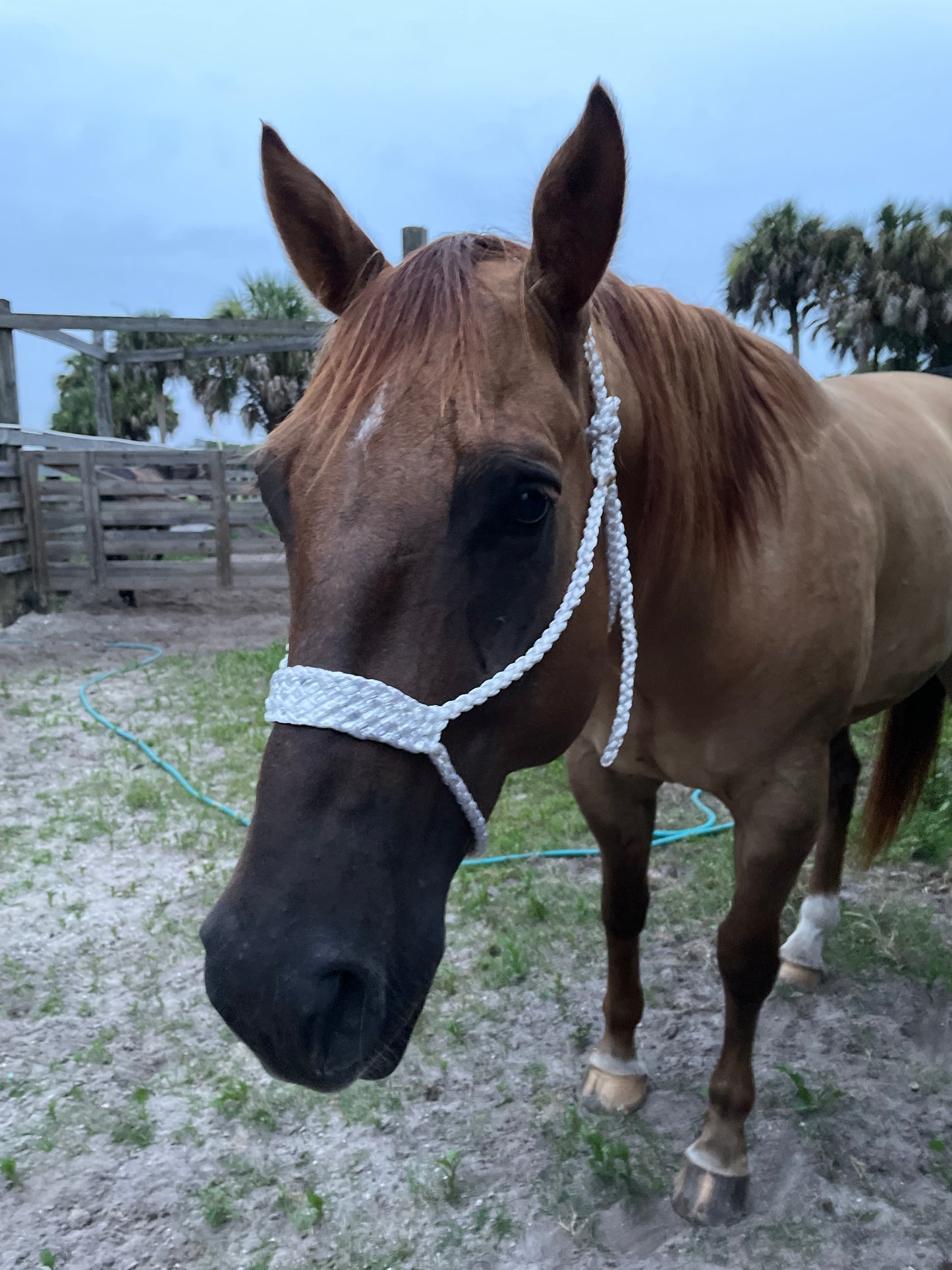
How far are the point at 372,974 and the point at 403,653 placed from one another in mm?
394

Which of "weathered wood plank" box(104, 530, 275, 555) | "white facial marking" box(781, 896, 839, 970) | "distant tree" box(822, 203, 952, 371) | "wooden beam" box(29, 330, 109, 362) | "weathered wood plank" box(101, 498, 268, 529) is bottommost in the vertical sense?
"white facial marking" box(781, 896, 839, 970)

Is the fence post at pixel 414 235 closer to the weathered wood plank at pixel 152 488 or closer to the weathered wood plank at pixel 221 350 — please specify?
the weathered wood plank at pixel 221 350

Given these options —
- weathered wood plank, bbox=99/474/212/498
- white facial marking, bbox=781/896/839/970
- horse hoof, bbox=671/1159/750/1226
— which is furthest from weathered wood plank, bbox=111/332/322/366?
horse hoof, bbox=671/1159/750/1226

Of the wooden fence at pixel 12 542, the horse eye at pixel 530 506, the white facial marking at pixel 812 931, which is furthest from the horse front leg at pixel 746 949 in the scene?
the wooden fence at pixel 12 542

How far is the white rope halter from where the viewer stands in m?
1.05

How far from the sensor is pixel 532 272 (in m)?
1.28

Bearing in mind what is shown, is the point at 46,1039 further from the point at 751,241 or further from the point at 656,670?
the point at 751,241

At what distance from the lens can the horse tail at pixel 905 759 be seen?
10.1 ft

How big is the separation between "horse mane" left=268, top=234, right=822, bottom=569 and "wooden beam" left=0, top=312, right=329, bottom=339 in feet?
23.5

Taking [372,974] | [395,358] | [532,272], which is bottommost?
[372,974]

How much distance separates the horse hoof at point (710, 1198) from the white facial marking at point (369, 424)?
1856 mm

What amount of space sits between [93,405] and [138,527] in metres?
25.7

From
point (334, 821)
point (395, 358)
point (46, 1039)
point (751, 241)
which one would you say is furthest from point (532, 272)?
point (751, 241)

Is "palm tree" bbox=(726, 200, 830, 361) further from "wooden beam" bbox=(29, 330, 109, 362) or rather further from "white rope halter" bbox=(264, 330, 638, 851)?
"white rope halter" bbox=(264, 330, 638, 851)
